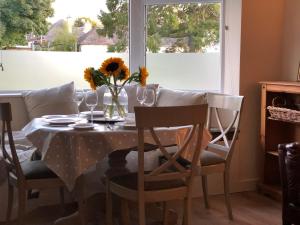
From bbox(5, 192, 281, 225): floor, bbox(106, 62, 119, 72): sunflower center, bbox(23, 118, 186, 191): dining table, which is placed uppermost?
bbox(106, 62, 119, 72): sunflower center

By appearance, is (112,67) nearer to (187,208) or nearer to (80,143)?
(80,143)

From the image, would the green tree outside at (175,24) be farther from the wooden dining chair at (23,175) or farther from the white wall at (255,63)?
the wooden dining chair at (23,175)

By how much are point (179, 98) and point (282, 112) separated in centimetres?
89

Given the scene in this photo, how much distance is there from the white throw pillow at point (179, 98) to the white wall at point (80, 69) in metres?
0.35

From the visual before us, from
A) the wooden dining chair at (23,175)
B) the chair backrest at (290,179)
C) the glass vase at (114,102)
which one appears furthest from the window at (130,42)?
the chair backrest at (290,179)

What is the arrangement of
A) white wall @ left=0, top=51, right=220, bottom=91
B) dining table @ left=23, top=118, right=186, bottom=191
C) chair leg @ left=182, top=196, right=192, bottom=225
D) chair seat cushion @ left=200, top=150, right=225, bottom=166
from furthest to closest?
1. white wall @ left=0, top=51, right=220, bottom=91
2. chair seat cushion @ left=200, top=150, right=225, bottom=166
3. chair leg @ left=182, top=196, right=192, bottom=225
4. dining table @ left=23, top=118, right=186, bottom=191

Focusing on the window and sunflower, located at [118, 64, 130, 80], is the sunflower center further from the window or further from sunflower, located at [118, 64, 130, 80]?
the window

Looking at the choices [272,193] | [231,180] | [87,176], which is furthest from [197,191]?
[87,176]

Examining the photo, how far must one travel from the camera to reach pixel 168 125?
249 cm

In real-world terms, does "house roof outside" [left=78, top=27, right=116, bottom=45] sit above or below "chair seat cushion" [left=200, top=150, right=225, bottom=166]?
above

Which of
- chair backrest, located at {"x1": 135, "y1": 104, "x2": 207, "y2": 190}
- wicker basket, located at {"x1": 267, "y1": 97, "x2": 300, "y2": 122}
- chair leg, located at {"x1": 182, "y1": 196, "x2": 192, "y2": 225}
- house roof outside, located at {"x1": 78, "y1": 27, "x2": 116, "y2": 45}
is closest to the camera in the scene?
chair backrest, located at {"x1": 135, "y1": 104, "x2": 207, "y2": 190}

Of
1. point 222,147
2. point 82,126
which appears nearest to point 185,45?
point 222,147

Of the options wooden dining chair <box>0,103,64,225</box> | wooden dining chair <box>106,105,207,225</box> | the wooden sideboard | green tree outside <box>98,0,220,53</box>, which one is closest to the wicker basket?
the wooden sideboard

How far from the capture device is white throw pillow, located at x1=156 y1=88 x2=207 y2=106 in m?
3.92
